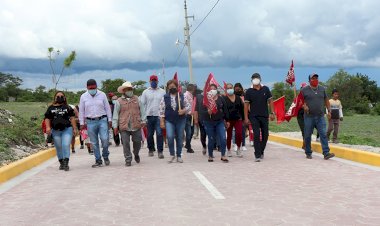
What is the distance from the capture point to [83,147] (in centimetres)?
1655

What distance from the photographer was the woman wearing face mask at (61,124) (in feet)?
33.7

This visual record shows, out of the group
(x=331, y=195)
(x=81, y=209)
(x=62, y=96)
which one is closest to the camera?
(x=81, y=209)

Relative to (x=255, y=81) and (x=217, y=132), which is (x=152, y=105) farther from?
(x=255, y=81)

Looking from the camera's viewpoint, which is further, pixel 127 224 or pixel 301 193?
pixel 301 193

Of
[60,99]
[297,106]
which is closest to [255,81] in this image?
[297,106]

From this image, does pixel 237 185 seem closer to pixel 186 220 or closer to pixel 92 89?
pixel 186 220

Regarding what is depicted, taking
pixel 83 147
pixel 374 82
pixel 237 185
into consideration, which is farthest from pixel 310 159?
pixel 374 82

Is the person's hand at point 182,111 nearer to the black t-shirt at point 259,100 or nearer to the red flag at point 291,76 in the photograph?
the black t-shirt at point 259,100

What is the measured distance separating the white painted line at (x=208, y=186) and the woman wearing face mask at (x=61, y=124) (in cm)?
290

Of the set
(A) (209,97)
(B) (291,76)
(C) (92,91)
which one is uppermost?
(B) (291,76)

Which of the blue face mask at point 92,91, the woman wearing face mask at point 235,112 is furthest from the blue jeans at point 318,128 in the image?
the blue face mask at point 92,91

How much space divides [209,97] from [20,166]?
14.1ft

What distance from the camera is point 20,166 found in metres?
10.4

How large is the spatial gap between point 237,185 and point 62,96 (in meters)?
4.59
